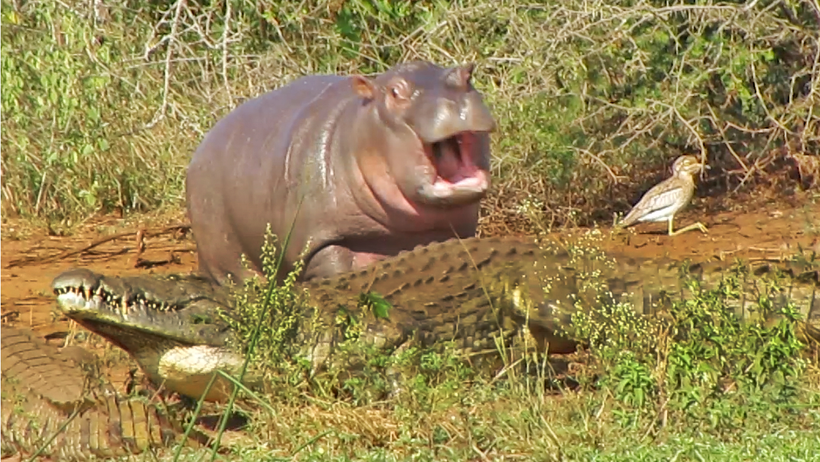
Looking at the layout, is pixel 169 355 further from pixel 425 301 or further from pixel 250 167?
pixel 250 167

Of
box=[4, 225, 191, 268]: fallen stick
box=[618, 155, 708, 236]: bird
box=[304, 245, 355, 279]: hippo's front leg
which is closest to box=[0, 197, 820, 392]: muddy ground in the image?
box=[4, 225, 191, 268]: fallen stick

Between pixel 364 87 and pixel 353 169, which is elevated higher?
pixel 364 87

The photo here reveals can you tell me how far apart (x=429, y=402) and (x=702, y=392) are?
0.82 meters

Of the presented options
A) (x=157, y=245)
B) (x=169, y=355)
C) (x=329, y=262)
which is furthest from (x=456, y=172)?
(x=157, y=245)

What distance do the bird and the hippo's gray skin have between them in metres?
1.98

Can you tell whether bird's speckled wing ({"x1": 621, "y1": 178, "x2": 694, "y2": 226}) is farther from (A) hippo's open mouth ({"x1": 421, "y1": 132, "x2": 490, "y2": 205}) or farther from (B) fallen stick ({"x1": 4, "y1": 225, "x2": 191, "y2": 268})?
(B) fallen stick ({"x1": 4, "y1": 225, "x2": 191, "y2": 268})

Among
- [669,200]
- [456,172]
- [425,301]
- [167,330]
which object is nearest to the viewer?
[167,330]

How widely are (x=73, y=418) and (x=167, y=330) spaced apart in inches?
19.4

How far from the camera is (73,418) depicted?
4590 mm

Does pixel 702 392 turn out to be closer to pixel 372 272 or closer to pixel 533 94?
pixel 372 272

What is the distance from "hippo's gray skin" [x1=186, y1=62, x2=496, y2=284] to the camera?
6.23 meters

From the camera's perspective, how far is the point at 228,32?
30.4ft

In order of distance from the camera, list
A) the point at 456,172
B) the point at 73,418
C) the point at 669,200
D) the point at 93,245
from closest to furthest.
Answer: the point at 73,418
the point at 456,172
the point at 669,200
the point at 93,245

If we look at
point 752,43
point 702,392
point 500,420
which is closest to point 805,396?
point 702,392
